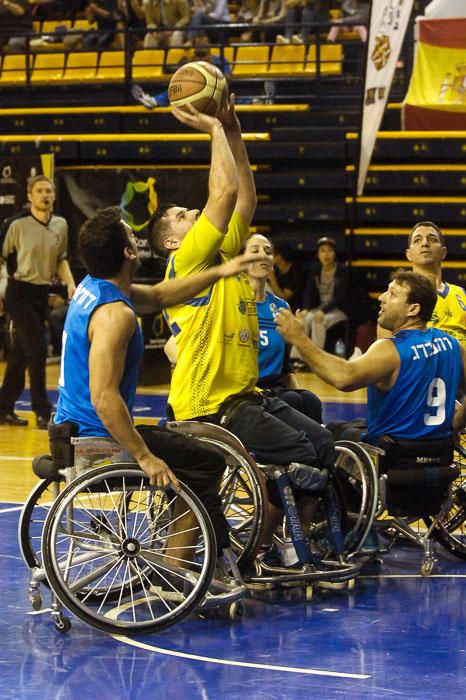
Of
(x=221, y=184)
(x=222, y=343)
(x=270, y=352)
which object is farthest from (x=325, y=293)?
(x=221, y=184)

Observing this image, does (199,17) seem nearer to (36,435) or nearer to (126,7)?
(126,7)

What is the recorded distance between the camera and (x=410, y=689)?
409 cm

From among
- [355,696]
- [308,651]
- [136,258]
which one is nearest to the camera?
[355,696]

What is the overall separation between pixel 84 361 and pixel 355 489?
1.61 metres

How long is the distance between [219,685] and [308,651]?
19.5 inches

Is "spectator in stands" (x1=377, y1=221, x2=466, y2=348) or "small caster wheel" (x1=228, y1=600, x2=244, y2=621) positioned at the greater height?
"spectator in stands" (x1=377, y1=221, x2=466, y2=348)

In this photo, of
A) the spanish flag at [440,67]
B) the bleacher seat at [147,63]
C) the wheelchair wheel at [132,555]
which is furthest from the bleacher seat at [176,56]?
the wheelchair wheel at [132,555]

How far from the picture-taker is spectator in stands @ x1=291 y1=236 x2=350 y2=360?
13875mm

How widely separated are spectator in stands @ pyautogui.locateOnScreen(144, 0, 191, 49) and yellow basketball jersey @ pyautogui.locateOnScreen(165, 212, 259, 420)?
1210cm

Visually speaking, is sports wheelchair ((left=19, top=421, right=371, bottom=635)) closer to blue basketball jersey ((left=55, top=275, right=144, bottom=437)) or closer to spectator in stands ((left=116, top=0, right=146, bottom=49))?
blue basketball jersey ((left=55, top=275, right=144, bottom=437))

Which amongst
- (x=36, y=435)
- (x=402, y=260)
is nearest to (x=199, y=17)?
(x=402, y=260)

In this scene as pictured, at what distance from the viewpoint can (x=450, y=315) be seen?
6879 mm

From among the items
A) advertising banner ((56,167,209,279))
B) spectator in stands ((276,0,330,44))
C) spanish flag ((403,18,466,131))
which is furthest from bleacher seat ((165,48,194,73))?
spanish flag ((403,18,466,131))

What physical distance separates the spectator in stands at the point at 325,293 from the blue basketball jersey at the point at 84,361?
907 centimetres
